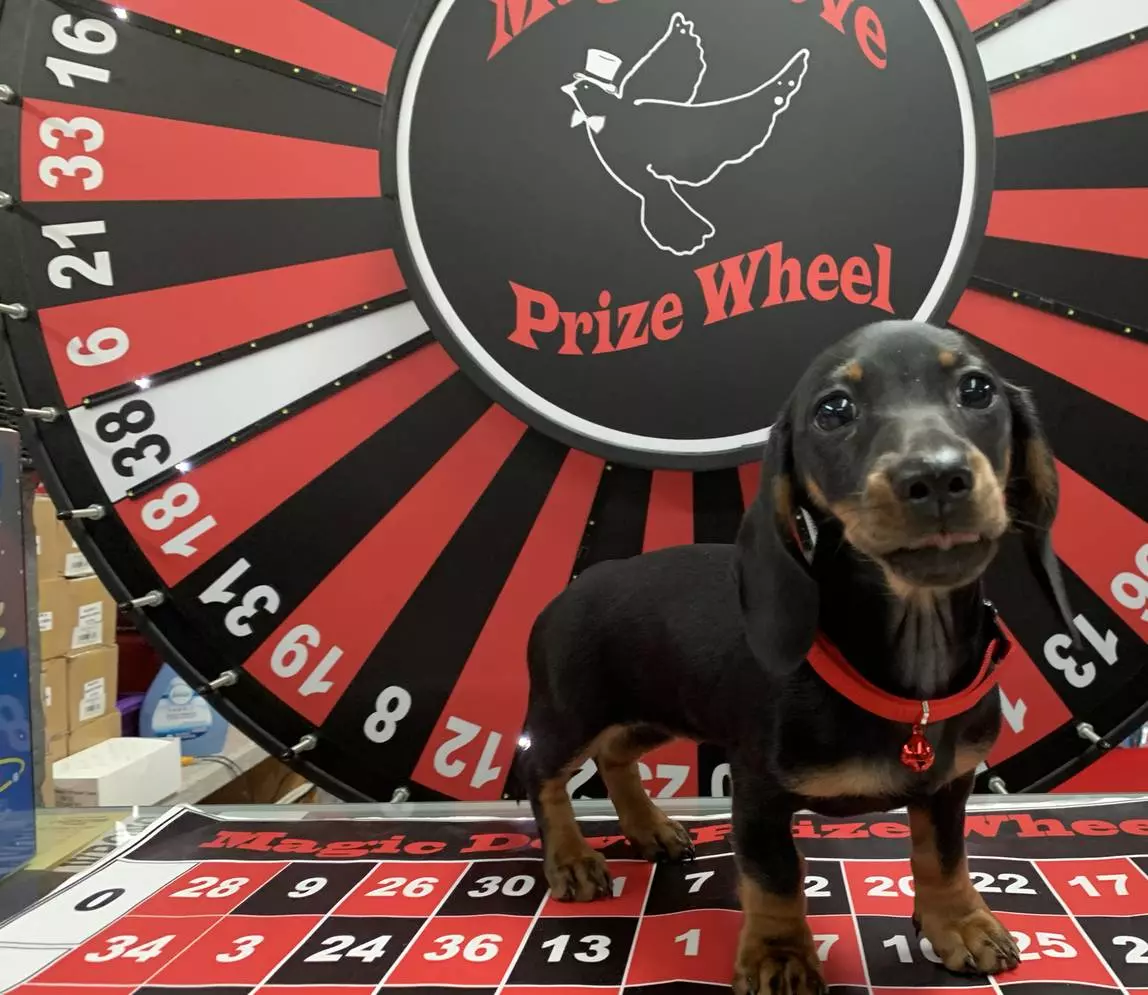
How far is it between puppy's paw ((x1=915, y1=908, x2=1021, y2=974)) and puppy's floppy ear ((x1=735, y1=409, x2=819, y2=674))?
37 centimetres

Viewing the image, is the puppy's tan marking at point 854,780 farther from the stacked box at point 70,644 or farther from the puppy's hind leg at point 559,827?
the stacked box at point 70,644

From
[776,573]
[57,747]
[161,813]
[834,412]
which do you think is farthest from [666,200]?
[57,747]

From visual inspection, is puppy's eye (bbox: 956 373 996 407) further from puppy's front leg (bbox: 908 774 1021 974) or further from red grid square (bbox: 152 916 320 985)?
red grid square (bbox: 152 916 320 985)

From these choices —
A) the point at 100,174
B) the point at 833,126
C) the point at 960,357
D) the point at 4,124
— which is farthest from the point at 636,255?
the point at 4,124

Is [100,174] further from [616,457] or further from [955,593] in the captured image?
[955,593]

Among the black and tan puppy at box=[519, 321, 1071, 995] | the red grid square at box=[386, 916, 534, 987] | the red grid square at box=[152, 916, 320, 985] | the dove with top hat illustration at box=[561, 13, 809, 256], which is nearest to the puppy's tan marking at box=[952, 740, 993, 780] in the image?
the black and tan puppy at box=[519, 321, 1071, 995]

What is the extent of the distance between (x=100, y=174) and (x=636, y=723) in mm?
1288

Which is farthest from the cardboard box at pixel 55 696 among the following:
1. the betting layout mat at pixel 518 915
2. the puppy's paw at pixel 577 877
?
the puppy's paw at pixel 577 877

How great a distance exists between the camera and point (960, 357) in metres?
0.86

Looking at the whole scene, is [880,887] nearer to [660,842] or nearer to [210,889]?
[660,842]

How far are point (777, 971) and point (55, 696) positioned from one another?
172 centimetres

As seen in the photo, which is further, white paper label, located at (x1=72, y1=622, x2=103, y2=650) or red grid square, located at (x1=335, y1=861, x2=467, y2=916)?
white paper label, located at (x1=72, y1=622, x2=103, y2=650)

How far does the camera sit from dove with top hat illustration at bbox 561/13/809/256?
1407 mm

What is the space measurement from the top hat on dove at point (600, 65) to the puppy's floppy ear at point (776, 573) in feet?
2.66
